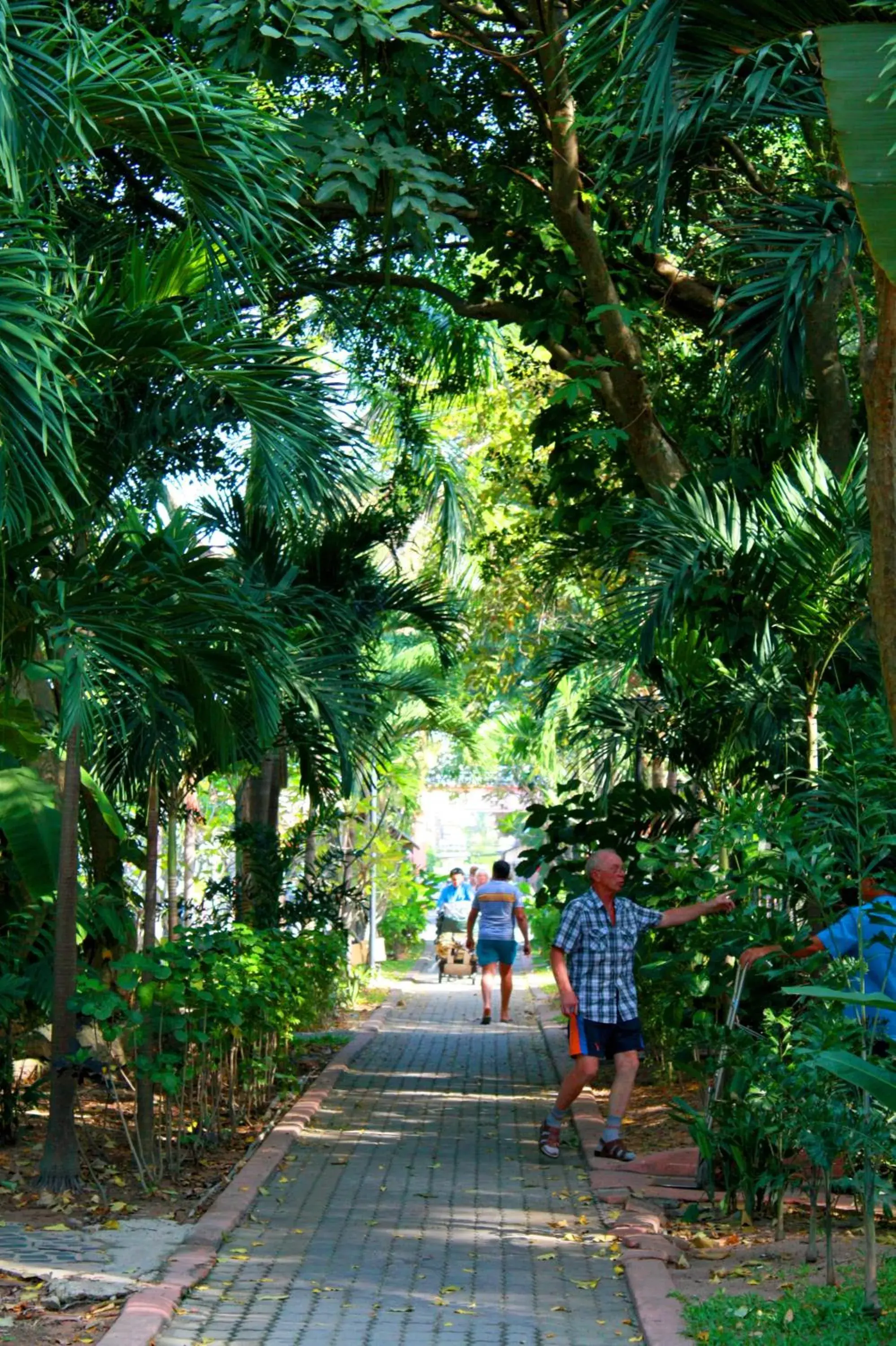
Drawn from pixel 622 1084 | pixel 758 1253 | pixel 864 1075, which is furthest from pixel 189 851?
pixel 864 1075

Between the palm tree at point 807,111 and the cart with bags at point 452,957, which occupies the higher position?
the palm tree at point 807,111

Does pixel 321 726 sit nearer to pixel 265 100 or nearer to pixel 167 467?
pixel 167 467

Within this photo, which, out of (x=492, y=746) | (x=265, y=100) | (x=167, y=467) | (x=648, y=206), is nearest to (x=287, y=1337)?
(x=167, y=467)

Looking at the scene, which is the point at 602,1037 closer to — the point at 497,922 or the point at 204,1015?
the point at 204,1015

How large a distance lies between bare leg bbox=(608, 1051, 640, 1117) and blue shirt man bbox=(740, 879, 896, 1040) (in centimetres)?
210

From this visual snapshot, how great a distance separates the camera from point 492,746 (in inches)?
1304

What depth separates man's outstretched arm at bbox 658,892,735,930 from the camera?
7.38 metres

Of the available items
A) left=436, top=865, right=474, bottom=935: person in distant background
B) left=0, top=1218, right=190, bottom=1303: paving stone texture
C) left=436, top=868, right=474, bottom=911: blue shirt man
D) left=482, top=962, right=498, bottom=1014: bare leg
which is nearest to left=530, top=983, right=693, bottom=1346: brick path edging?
left=0, top=1218, right=190, bottom=1303: paving stone texture

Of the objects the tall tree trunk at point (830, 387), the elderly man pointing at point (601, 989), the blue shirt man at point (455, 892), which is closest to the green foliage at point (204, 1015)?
the elderly man pointing at point (601, 989)

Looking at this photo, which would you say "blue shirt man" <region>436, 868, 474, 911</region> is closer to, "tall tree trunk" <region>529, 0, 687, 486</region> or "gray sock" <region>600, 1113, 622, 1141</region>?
"tall tree trunk" <region>529, 0, 687, 486</region>

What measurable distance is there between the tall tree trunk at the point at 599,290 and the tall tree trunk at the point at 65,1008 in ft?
13.8

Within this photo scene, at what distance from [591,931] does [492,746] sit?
24.6 metres

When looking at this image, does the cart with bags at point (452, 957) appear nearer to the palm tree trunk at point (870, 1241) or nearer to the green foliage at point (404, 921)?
the green foliage at point (404, 921)

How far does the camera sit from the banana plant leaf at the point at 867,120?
3756 millimetres
